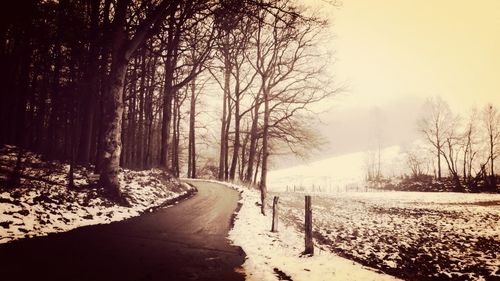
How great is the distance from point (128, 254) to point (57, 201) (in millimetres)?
3769

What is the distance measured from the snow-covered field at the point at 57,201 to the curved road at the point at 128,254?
0.53 meters

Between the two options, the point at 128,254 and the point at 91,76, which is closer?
the point at 128,254

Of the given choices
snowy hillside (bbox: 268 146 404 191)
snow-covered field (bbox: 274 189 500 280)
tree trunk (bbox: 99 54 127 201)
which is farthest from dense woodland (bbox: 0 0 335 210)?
snowy hillside (bbox: 268 146 404 191)

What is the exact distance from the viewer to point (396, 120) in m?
190

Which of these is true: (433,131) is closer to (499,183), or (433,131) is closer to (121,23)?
(499,183)

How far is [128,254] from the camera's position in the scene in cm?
656

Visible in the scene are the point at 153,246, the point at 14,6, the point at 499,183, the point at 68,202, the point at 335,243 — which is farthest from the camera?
the point at 499,183

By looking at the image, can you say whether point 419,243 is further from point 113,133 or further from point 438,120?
point 438,120

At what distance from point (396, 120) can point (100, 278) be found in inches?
8034

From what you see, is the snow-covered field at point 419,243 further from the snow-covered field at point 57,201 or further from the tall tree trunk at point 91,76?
the tall tree trunk at point 91,76

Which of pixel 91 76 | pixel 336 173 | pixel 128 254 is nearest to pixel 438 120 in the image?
pixel 336 173

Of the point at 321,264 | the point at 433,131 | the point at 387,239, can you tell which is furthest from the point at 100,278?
the point at 433,131

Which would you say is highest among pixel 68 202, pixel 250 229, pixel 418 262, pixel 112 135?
pixel 112 135

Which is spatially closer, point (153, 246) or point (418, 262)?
point (153, 246)
